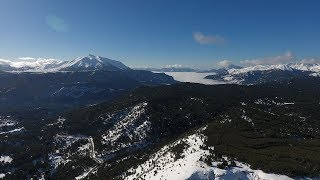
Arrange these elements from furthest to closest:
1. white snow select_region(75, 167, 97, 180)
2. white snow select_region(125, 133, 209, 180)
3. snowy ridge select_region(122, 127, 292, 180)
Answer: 1. white snow select_region(75, 167, 97, 180)
2. white snow select_region(125, 133, 209, 180)
3. snowy ridge select_region(122, 127, 292, 180)

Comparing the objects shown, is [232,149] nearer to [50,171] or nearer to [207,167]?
[207,167]

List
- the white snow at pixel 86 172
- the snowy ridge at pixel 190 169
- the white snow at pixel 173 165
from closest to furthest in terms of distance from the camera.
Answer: the snowy ridge at pixel 190 169
the white snow at pixel 173 165
the white snow at pixel 86 172

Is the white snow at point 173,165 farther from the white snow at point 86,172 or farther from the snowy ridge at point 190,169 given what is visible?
the white snow at point 86,172

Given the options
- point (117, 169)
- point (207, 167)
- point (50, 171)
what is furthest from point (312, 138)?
point (50, 171)

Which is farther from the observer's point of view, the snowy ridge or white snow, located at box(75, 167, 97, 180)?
white snow, located at box(75, 167, 97, 180)

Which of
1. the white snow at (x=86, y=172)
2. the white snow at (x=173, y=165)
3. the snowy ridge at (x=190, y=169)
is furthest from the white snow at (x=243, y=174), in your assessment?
the white snow at (x=86, y=172)

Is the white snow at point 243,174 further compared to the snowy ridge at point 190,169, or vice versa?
the snowy ridge at point 190,169

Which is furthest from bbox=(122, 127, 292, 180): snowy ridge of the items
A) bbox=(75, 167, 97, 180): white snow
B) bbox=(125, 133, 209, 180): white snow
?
bbox=(75, 167, 97, 180): white snow

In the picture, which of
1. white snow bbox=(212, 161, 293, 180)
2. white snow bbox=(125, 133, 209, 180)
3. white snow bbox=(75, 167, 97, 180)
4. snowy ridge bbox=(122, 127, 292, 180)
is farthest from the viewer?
white snow bbox=(75, 167, 97, 180)

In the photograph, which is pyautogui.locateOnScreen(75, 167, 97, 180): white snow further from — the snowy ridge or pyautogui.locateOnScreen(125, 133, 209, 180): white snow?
pyautogui.locateOnScreen(125, 133, 209, 180): white snow

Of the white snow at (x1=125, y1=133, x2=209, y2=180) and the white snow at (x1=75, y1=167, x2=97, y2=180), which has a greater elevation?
the white snow at (x1=125, y1=133, x2=209, y2=180)
